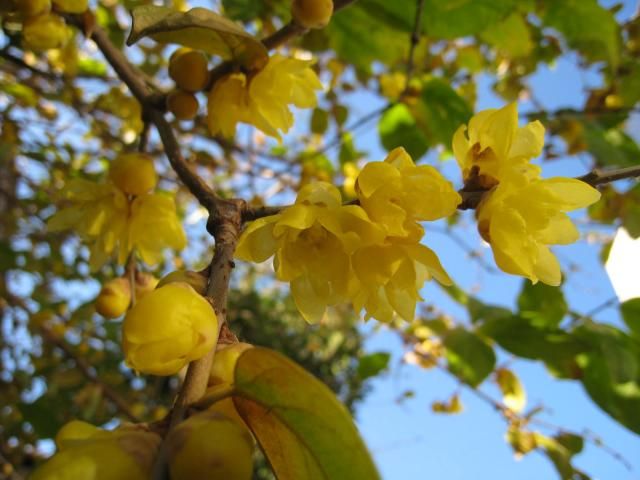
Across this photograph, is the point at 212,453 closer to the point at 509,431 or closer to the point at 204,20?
the point at 204,20

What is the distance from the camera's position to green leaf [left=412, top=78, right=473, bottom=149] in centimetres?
124

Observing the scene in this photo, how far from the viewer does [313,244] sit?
604 mm

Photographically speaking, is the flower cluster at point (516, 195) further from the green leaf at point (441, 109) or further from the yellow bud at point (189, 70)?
the green leaf at point (441, 109)

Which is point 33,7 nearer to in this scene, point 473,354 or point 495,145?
point 495,145

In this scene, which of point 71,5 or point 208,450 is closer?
point 208,450

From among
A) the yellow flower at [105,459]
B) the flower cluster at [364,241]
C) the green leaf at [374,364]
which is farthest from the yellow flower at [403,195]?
the green leaf at [374,364]

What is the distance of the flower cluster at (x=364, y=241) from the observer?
0.52 meters

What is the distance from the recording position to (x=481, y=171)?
1.95 feet

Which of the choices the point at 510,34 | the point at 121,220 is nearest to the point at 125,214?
the point at 121,220

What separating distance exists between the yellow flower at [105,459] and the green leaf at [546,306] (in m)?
1.17

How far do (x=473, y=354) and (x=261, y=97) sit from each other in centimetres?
99

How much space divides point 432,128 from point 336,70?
83cm

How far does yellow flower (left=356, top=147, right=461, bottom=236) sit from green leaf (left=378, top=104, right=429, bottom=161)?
96 cm

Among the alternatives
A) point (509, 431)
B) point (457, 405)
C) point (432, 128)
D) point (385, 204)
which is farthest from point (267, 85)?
point (457, 405)
